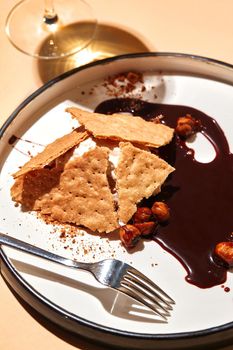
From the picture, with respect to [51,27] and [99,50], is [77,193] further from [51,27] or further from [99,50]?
[51,27]

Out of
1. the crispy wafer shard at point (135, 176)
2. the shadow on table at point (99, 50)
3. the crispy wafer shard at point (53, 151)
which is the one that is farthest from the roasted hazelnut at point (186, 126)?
the shadow on table at point (99, 50)

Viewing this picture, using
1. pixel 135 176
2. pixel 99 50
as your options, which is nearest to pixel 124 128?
pixel 135 176

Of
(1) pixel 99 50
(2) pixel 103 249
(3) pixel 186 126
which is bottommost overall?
(2) pixel 103 249

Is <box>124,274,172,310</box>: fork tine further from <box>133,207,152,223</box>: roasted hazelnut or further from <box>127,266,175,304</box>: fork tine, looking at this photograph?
<box>133,207,152,223</box>: roasted hazelnut

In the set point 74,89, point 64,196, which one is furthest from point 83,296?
point 74,89

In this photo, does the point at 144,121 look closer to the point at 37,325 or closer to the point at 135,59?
the point at 135,59

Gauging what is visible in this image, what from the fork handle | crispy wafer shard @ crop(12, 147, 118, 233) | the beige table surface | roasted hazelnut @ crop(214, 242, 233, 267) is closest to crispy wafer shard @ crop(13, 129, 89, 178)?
crispy wafer shard @ crop(12, 147, 118, 233)

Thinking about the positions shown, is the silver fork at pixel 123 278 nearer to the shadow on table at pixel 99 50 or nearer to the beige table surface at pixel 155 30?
the beige table surface at pixel 155 30
